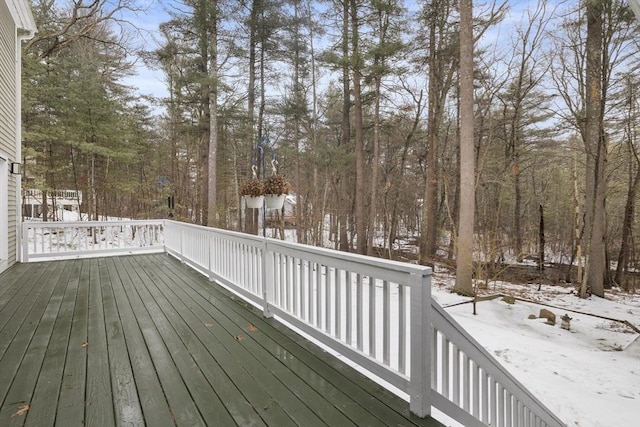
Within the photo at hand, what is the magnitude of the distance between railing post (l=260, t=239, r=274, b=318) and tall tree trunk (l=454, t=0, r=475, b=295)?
561cm

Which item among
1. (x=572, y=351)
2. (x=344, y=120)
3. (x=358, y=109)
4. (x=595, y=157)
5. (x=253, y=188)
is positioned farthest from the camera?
(x=344, y=120)

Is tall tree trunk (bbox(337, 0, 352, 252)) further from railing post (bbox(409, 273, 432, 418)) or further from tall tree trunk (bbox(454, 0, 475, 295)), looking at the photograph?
railing post (bbox(409, 273, 432, 418))

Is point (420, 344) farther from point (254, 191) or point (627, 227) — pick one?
point (627, 227)

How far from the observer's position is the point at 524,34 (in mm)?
10344

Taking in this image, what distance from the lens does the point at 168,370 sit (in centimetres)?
226

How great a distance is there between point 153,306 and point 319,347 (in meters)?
2.06

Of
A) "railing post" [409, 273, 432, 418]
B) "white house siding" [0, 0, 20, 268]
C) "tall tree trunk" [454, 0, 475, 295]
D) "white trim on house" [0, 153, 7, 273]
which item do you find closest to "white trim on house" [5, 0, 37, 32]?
"white house siding" [0, 0, 20, 268]

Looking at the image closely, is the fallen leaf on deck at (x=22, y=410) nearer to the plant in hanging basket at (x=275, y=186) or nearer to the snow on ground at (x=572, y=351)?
the plant in hanging basket at (x=275, y=186)

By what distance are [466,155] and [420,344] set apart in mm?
6492

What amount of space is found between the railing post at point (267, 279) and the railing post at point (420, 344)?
1.74 m

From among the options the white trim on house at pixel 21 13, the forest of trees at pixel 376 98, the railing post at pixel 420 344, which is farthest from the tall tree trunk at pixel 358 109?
the railing post at pixel 420 344

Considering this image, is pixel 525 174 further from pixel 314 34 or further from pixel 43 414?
pixel 43 414

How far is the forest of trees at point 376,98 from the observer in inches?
334

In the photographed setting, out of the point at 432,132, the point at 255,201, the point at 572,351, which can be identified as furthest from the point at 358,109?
the point at 572,351
